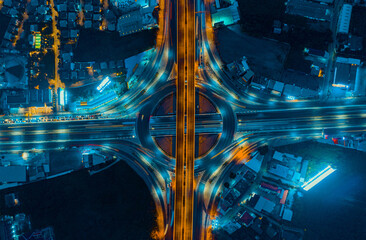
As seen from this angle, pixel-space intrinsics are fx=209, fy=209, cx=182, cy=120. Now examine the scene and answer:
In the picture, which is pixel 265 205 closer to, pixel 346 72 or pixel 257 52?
pixel 257 52

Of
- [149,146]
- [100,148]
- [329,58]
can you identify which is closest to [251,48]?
[329,58]

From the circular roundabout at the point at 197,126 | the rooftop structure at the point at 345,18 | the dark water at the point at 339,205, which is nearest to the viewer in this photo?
the dark water at the point at 339,205

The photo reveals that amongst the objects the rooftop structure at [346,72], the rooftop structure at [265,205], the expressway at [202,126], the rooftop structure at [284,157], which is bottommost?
the rooftop structure at [265,205]

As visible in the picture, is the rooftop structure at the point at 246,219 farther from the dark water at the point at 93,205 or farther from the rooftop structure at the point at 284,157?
the dark water at the point at 93,205

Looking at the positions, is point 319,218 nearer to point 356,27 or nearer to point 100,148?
point 356,27

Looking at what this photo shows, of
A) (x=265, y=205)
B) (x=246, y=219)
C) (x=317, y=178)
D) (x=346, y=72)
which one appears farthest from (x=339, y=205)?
(x=346, y=72)

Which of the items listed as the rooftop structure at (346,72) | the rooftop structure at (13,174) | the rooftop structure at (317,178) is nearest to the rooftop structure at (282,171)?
the rooftop structure at (317,178)
